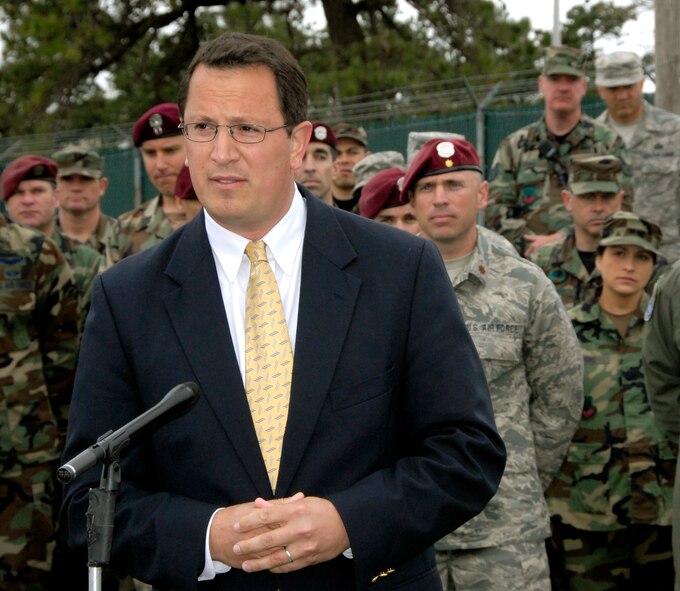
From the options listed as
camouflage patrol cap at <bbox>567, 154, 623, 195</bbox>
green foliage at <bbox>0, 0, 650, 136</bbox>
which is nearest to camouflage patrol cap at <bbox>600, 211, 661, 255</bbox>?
A: camouflage patrol cap at <bbox>567, 154, 623, 195</bbox>

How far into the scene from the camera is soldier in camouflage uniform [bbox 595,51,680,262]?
770 cm

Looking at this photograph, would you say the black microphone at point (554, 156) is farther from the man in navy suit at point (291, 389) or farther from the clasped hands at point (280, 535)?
the clasped hands at point (280, 535)

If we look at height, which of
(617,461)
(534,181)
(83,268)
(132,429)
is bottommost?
(617,461)

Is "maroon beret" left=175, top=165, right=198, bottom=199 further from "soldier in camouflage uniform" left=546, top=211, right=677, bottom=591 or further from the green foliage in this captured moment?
the green foliage

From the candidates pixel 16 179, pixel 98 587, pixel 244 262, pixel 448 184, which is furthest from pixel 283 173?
pixel 16 179

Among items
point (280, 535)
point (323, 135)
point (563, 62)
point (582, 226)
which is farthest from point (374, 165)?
point (280, 535)

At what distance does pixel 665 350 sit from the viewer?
15.6ft

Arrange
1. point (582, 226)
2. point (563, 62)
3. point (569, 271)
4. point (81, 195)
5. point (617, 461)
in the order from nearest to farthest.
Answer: point (617, 461) → point (569, 271) → point (582, 226) → point (563, 62) → point (81, 195)

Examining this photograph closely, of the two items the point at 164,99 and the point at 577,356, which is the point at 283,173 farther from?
the point at 164,99

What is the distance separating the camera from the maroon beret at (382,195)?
6.10 meters

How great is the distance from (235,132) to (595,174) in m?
4.24

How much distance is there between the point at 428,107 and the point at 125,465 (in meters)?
9.46

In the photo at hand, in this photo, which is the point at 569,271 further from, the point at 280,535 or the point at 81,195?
the point at 280,535

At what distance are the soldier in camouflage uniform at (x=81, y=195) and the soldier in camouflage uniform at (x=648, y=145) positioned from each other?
356 centimetres
